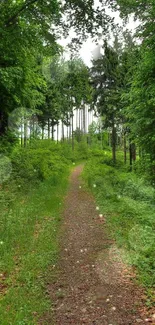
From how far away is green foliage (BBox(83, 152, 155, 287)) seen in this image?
582 cm

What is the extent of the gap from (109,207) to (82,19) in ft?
24.0

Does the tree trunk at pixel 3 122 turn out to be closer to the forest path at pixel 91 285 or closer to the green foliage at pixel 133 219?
the green foliage at pixel 133 219

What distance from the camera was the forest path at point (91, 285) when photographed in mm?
4223

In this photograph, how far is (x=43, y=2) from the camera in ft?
26.5

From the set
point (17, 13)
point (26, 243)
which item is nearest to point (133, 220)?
point (26, 243)

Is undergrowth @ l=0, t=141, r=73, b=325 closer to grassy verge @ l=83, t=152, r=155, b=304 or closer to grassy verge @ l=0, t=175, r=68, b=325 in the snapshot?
grassy verge @ l=0, t=175, r=68, b=325

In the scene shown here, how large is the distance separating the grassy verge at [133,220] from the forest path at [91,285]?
34 cm

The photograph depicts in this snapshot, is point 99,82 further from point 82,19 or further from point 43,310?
point 43,310

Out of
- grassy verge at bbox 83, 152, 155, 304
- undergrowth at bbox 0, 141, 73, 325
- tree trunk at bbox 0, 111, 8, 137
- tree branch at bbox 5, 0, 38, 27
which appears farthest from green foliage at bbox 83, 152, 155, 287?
tree branch at bbox 5, 0, 38, 27

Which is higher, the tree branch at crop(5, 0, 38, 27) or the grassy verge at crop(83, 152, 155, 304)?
the tree branch at crop(5, 0, 38, 27)

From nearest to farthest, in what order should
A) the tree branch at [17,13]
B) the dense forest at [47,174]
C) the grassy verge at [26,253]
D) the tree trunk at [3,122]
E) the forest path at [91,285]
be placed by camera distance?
the forest path at [91,285] → the grassy verge at [26,253] → the dense forest at [47,174] → the tree branch at [17,13] → the tree trunk at [3,122]

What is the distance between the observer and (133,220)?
8.59 metres

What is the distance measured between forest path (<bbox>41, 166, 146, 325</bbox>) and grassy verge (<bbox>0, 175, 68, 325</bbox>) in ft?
1.01

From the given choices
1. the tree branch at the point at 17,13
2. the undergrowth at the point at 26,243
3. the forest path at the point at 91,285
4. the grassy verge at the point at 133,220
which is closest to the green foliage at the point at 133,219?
the grassy verge at the point at 133,220
